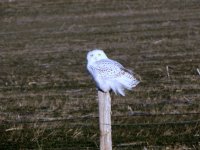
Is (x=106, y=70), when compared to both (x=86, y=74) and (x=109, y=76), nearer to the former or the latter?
(x=109, y=76)

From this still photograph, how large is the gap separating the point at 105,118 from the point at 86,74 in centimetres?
860

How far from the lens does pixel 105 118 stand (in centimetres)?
579

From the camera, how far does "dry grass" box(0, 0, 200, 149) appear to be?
8.80 meters

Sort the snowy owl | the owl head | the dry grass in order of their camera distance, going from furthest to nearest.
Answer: the dry grass < the owl head < the snowy owl

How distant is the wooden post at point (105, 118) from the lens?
18.8ft

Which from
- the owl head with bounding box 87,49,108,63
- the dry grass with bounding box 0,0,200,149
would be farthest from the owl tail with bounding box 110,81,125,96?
the dry grass with bounding box 0,0,200,149

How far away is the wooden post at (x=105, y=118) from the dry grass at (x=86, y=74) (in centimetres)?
190

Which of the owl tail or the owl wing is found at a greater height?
the owl wing

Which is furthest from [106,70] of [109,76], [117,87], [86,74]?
[86,74]

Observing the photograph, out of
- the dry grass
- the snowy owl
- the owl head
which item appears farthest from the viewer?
the dry grass

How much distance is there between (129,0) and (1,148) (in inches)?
868

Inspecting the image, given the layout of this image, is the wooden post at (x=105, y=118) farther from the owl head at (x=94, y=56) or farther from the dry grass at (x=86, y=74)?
the dry grass at (x=86, y=74)

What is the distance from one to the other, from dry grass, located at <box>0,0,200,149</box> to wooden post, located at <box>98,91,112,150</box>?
1896 mm

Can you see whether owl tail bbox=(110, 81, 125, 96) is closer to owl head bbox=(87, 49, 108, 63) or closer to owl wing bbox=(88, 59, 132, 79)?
owl wing bbox=(88, 59, 132, 79)
